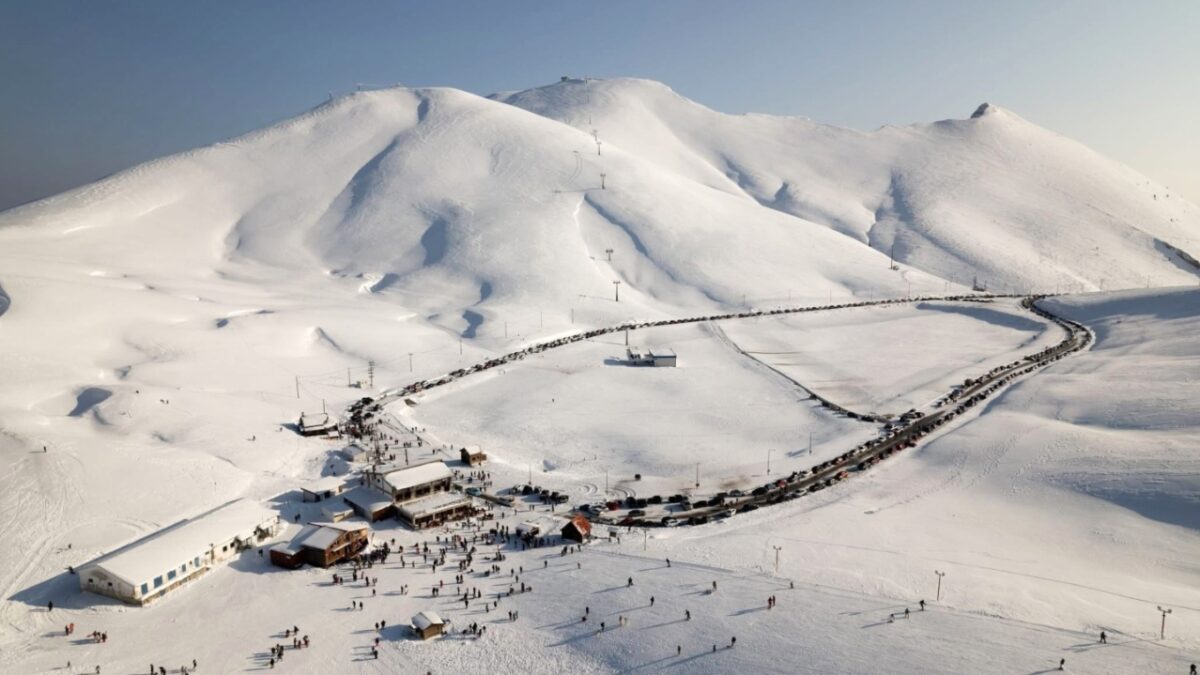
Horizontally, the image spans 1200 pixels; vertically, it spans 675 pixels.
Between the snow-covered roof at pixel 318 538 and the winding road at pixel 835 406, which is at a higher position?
the winding road at pixel 835 406

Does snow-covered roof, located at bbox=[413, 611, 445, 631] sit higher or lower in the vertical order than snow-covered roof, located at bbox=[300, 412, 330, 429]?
lower

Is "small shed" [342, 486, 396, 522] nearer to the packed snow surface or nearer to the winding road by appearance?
the packed snow surface

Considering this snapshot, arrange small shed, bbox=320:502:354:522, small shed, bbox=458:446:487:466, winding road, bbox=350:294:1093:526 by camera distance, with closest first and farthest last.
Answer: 1. small shed, bbox=320:502:354:522
2. winding road, bbox=350:294:1093:526
3. small shed, bbox=458:446:487:466

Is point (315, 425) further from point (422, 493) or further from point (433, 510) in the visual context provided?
point (433, 510)

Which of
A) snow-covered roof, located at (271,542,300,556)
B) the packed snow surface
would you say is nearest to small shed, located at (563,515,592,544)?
the packed snow surface

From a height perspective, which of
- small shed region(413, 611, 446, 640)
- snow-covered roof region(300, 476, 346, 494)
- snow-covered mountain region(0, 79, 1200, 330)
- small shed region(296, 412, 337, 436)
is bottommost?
small shed region(413, 611, 446, 640)

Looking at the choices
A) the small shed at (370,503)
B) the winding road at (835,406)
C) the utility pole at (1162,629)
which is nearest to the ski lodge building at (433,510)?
the small shed at (370,503)

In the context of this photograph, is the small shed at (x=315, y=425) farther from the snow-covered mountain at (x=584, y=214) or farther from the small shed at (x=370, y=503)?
the snow-covered mountain at (x=584, y=214)

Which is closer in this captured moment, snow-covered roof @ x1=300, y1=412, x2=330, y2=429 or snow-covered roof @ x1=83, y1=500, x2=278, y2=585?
snow-covered roof @ x1=83, y1=500, x2=278, y2=585

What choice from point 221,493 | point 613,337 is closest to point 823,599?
point 221,493
